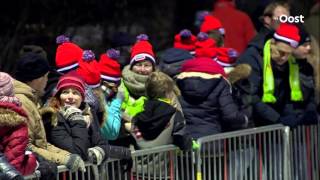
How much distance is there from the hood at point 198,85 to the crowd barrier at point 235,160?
390 millimetres

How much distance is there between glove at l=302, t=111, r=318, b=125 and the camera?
27.3ft

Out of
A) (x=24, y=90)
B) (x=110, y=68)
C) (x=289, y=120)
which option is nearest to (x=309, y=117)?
(x=289, y=120)

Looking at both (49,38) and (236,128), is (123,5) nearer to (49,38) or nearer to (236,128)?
(49,38)

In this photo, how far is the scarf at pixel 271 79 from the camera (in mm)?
8234

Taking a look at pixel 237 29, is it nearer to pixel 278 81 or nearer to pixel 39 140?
pixel 278 81

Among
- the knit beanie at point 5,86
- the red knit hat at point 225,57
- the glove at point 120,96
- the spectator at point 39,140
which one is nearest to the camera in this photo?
the knit beanie at point 5,86

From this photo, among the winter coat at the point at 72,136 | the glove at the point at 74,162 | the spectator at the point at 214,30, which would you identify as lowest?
the glove at the point at 74,162

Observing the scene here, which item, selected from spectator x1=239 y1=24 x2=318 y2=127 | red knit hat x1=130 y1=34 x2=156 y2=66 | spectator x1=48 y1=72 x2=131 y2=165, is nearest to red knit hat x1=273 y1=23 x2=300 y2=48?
spectator x1=239 y1=24 x2=318 y2=127

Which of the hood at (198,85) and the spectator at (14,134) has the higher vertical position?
the hood at (198,85)

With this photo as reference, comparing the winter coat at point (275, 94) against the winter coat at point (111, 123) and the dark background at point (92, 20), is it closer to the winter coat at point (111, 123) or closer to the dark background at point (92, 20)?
the dark background at point (92, 20)

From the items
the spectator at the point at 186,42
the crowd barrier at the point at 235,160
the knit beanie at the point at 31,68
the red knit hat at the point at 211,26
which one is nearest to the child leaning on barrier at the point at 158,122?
the crowd barrier at the point at 235,160

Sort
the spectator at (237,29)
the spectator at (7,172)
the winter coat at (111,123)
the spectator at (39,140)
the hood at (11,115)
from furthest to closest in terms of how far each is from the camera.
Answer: the spectator at (237,29) → the winter coat at (111,123) → the spectator at (39,140) → the hood at (11,115) → the spectator at (7,172)

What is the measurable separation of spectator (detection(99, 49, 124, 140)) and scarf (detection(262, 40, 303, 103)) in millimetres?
1495

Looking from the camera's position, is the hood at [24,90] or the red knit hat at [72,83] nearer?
the hood at [24,90]
